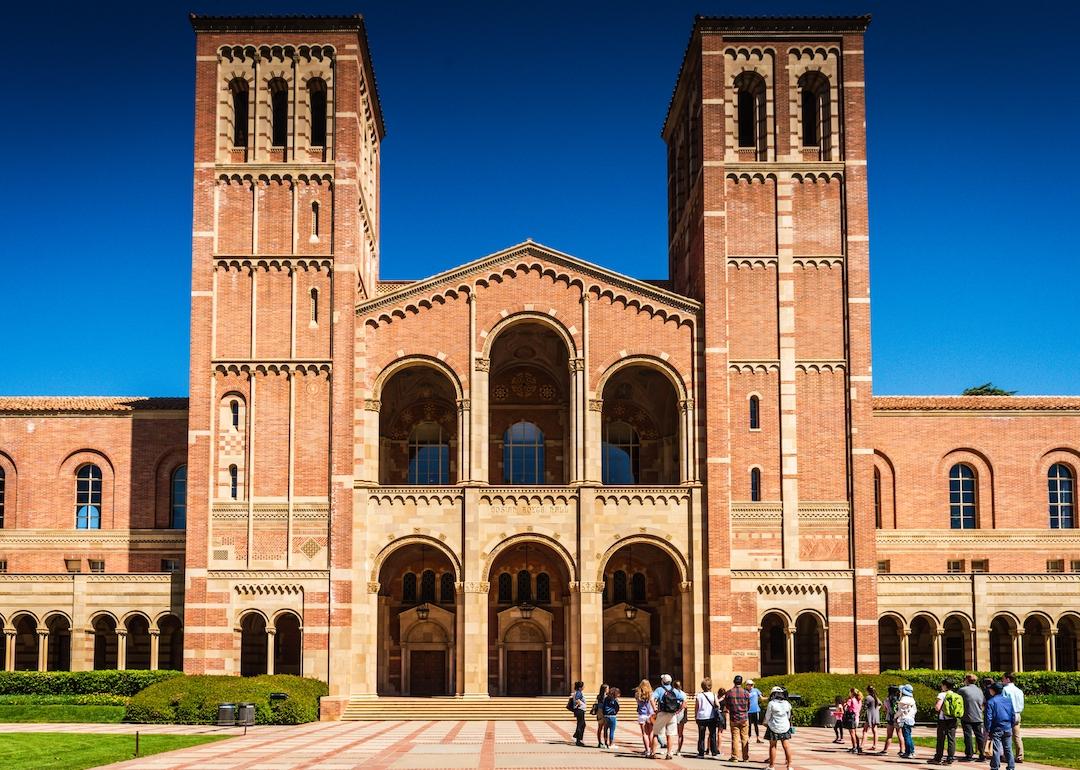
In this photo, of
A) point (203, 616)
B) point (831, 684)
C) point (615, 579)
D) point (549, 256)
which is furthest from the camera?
point (615, 579)

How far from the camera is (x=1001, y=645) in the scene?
52.7 meters

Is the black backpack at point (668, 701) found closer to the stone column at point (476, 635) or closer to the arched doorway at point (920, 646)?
the stone column at point (476, 635)

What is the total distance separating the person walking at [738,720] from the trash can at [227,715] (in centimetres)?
1678

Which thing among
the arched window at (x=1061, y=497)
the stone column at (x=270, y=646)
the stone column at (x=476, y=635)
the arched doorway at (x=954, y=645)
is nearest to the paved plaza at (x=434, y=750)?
the stone column at (x=476, y=635)

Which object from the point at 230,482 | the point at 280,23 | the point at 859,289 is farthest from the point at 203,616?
the point at 859,289

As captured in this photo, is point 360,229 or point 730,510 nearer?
point 730,510

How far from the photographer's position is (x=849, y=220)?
50.5 metres

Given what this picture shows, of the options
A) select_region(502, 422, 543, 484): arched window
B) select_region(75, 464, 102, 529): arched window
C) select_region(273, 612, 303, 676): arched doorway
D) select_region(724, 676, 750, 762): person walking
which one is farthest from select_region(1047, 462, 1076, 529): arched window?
select_region(75, 464, 102, 529): arched window

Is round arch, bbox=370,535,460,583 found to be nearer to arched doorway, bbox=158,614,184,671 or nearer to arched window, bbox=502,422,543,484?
arched window, bbox=502,422,543,484

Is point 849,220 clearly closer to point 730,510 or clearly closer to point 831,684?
point 730,510

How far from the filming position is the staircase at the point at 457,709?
4509 cm

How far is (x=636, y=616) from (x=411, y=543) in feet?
36.8

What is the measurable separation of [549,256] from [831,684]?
19805mm

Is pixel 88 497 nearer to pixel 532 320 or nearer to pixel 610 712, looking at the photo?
pixel 532 320
